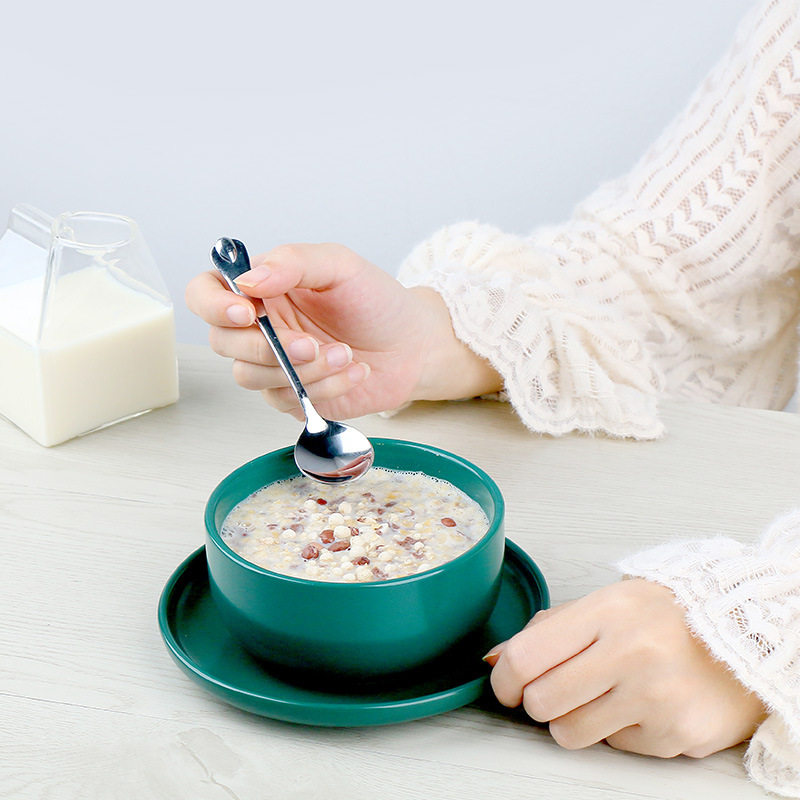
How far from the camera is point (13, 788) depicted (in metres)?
0.55

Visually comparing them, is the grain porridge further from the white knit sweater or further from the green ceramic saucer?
the white knit sweater

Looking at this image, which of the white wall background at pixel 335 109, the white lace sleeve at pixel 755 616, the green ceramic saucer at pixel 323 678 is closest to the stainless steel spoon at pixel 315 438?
the green ceramic saucer at pixel 323 678

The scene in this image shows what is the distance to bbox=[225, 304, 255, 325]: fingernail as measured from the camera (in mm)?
809

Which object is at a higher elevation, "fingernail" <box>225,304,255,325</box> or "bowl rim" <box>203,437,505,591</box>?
"fingernail" <box>225,304,255,325</box>

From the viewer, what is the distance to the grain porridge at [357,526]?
0.63m

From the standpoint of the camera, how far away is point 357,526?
0.68 metres

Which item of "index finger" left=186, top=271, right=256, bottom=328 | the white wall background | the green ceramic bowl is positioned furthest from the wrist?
the white wall background

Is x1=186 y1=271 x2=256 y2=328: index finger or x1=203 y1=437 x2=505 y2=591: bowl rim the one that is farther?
x1=186 y1=271 x2=256 y2=328: index finger

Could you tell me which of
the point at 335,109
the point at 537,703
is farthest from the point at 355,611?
the point at 335,109

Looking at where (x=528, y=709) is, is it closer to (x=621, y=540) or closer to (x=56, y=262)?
(x=621, y=540)

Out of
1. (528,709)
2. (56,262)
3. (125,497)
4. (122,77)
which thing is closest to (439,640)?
(528,709)

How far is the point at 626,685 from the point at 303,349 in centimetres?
39

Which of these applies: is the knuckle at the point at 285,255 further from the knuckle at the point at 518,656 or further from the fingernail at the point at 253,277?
the knuckle at the point at 518,656

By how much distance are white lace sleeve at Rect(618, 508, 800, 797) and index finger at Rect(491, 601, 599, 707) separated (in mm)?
61
